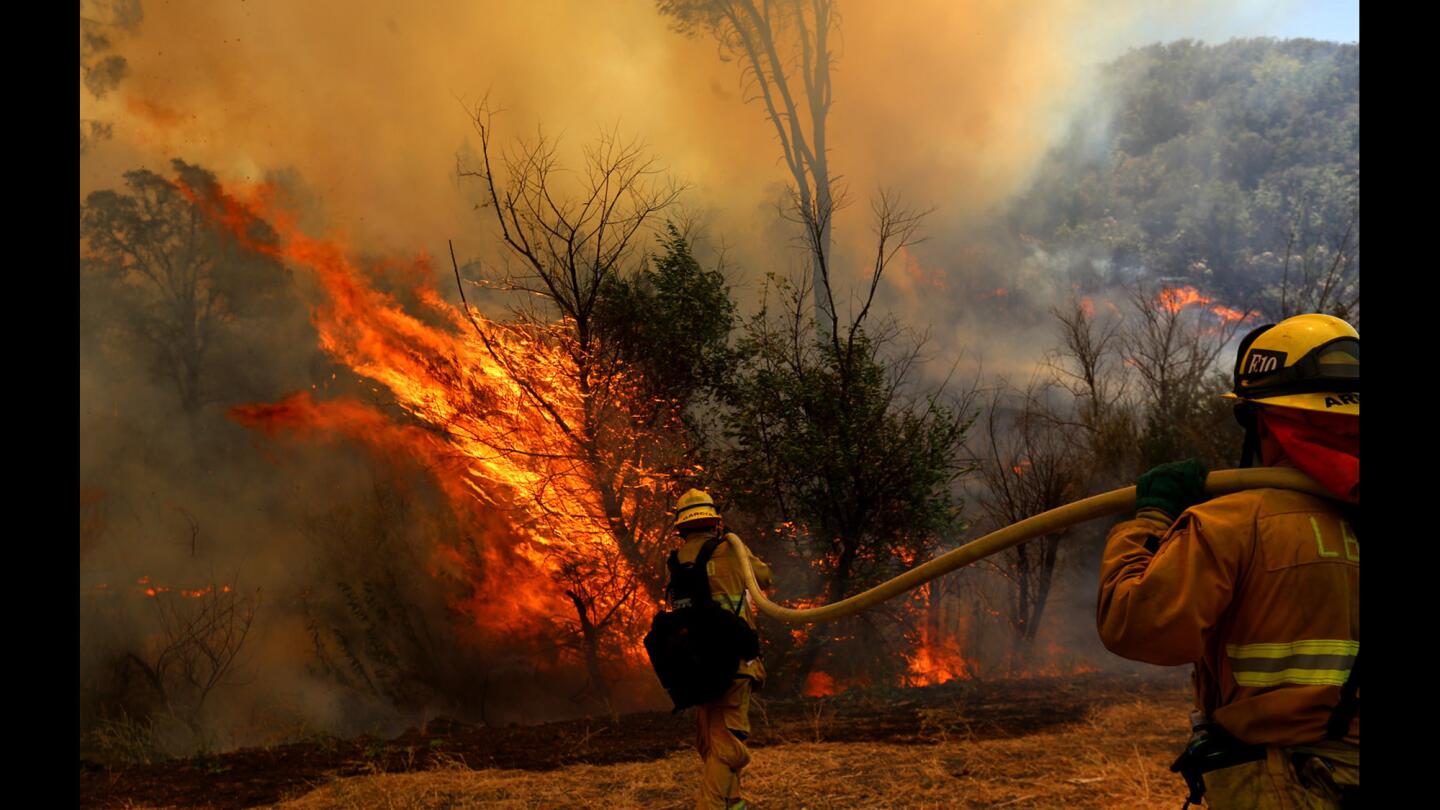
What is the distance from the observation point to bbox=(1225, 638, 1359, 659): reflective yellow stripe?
2041mm

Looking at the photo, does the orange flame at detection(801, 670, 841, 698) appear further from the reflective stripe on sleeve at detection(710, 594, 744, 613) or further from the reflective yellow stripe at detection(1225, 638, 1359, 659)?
the reflective yellow stripe at detection(1225, 638, 1359, 659)

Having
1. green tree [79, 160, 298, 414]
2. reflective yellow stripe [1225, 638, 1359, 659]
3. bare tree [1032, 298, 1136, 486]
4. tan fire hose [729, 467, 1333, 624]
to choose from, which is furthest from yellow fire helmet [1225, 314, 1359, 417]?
bare tree [1032, 298, 1136, 486]

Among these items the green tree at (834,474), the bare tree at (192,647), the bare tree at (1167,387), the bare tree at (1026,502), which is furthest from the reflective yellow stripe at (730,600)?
the bare tree at (1167,387)

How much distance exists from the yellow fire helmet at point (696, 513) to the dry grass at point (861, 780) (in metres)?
2.38

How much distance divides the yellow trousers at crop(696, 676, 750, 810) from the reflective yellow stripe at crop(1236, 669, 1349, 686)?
13.1 feet

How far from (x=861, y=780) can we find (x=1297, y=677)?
5.76m

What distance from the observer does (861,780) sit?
7.23 metres

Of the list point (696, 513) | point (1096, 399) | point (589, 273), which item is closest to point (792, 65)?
point (589, 273)

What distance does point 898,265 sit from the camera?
69.5 ft

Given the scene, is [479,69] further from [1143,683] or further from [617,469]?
[1143,683]

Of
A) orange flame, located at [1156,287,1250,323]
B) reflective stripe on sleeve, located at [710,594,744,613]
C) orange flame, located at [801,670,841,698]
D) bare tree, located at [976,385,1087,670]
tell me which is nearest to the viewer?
reflective stripe on sleeve, located at [710,594,744,613]

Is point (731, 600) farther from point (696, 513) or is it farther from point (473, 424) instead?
point (473, 424)

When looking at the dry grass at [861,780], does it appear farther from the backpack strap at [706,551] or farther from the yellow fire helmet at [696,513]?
the yellow fire helmet at [696,513]

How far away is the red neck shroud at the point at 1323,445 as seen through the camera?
204 cm
